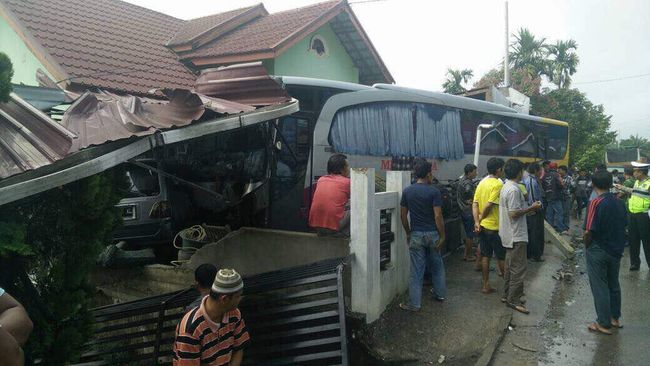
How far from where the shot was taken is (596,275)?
176 inches

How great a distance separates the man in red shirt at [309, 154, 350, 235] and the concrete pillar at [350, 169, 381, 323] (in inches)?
23.8

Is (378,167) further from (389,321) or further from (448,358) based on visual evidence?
(448,358)

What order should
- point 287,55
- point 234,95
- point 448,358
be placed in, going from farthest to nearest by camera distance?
point 287,55
point 234,95
point 448,358

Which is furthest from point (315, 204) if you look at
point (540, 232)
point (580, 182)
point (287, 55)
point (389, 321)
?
point (580, 182)

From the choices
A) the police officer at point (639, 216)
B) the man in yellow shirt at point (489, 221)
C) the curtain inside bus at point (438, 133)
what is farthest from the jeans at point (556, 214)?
the man in yellow shirt at point (489, 221)

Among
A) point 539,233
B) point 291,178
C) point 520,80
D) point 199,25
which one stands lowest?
point 539,233

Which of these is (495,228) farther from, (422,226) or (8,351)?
(8,351)

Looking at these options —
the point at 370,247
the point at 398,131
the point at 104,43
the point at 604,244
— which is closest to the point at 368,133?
the point at 398,131

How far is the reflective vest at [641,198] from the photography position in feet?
22.5

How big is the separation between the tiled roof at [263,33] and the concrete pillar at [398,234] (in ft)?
20.4

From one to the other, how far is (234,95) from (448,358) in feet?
12.0

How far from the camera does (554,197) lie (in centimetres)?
962

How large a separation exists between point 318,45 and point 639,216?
9479 millimetres

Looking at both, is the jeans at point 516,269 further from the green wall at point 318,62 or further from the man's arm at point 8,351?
the green wall at point 318,62
